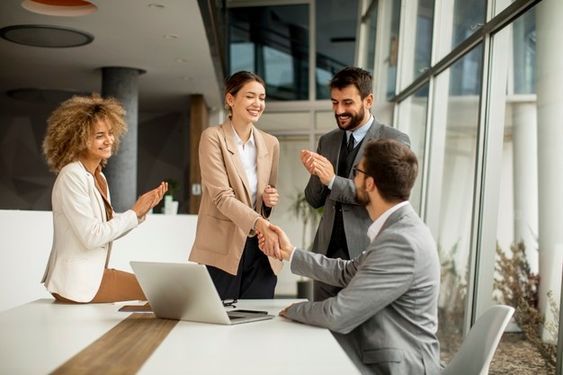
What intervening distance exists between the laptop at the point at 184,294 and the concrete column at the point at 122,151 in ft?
22.5

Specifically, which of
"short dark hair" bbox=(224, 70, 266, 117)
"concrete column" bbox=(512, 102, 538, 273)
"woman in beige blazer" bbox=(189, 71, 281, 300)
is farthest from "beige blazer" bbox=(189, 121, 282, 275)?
"concrete column" bbox=(512, 102, 538, 273)

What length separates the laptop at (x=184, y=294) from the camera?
2.27 m

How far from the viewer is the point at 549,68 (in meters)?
4.26

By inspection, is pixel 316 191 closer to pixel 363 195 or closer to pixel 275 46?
pixel 363 195

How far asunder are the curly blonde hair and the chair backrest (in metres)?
1.67

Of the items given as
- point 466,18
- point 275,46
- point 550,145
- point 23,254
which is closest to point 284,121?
point 275,46

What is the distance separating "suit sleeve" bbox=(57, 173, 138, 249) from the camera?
2861mm

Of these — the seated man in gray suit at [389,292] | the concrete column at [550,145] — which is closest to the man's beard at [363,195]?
the seated man in gray suit at [389,292]

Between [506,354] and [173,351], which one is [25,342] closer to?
[173,351]

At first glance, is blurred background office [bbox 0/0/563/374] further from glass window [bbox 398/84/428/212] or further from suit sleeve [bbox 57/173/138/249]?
suit sleeve [bbox 57/173/138/249]

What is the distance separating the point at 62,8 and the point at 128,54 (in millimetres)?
1765

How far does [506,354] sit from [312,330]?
2.99 meters

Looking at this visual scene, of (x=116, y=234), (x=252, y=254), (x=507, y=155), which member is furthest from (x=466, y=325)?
(x=116, y=234)

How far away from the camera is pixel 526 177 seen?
468 centimetres
